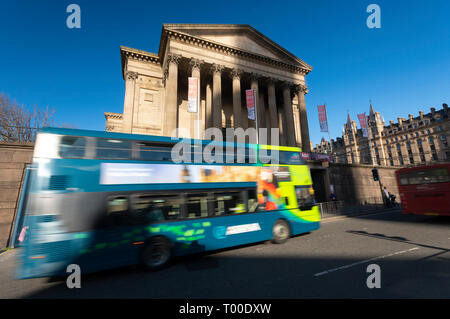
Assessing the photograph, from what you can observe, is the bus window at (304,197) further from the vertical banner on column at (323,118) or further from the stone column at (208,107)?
the vertical banner on column at (323,118)

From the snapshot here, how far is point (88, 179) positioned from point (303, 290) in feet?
18.7

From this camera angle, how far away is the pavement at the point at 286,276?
3.62 m

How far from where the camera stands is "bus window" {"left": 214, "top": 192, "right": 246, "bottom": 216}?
655 cm

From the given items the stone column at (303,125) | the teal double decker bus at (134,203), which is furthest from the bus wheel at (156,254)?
the stone column at (303,125)

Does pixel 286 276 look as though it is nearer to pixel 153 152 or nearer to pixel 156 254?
pixel 156 254

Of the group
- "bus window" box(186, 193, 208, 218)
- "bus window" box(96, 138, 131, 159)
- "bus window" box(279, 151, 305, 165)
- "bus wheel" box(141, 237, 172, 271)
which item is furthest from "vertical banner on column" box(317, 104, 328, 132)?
"bus window" box(96, 138, 131, 159)

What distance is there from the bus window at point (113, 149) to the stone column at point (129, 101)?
17042 millimetres

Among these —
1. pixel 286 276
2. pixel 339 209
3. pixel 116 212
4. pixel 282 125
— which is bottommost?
pixel 286 276

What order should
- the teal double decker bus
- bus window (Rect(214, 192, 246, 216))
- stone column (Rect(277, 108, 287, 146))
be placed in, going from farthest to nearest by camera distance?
stone column (Rect(277, 108, 287, 146))
bus window (Rect(214, 192, 246, 216))
the teal double decker bus

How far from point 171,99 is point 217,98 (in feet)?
16.3

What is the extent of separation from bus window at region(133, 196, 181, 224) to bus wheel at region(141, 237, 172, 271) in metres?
0.64

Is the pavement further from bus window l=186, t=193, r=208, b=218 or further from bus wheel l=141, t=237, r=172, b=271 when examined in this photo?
bus window l=186, t=193, r=208, b=218

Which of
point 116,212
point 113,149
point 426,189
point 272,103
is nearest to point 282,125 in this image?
point 272,103

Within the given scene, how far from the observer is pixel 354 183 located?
22109 mm
